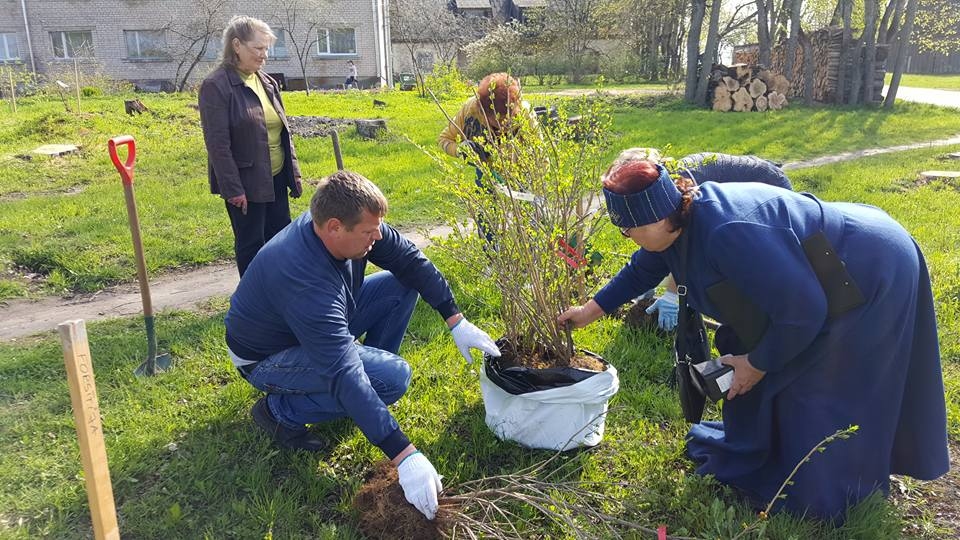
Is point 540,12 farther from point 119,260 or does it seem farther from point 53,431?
point 53,431

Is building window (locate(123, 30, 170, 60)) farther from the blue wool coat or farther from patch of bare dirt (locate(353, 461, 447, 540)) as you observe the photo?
the blue wool coat

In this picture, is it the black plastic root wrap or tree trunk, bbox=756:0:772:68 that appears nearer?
the black plastic root wrap

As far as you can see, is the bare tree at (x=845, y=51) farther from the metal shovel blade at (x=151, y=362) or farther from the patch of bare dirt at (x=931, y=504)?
the metal shovel blade at (x=151, y=362)

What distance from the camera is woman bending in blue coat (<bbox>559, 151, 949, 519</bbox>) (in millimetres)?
2064

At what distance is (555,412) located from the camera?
104 inches

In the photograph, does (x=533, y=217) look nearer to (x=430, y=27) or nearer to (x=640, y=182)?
(x=640, y=182)

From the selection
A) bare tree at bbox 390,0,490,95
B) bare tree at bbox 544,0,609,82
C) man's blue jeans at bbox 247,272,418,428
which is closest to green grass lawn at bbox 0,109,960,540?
man's blue jeans at bbox 247,272,418,428

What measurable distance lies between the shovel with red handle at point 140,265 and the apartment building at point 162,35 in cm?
2269

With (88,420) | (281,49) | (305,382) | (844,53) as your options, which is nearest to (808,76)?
(844,53)

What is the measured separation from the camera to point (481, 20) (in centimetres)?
3030

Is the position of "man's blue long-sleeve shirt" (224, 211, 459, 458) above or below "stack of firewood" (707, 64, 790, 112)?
below

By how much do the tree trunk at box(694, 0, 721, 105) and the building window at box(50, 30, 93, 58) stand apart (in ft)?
71.7

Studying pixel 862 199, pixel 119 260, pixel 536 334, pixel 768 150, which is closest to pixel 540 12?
pixel 768 150

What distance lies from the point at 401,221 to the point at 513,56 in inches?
736
